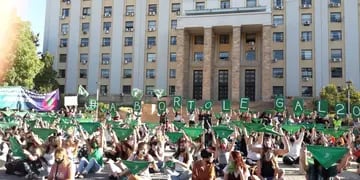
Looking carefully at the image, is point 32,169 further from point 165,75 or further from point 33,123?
point 165,75

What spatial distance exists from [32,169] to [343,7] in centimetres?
4698

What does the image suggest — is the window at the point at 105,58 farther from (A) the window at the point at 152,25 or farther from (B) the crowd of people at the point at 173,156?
(B) the crowd of people at the point at 173,156

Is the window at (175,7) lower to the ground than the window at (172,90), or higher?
higher

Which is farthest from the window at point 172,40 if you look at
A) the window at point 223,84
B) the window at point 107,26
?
A: the window at point 107,26

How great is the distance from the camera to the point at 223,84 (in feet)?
177

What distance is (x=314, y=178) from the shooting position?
845cm

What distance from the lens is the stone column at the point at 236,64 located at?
50.6m

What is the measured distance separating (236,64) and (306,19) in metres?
10.4

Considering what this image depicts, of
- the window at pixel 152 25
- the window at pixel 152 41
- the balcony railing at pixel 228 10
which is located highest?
the balcony railing at pixel 228 10

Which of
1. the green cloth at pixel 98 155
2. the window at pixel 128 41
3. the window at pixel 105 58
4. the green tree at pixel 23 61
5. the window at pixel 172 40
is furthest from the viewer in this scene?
the window at pixel 105 58

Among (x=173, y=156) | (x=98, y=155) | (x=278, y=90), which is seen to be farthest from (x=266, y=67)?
(x=173, y=156)

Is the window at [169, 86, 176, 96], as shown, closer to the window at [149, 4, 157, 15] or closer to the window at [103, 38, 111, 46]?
the window at [149, 4, 157, 15]

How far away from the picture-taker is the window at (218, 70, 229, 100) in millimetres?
53844

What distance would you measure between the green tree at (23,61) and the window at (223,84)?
22.2m
